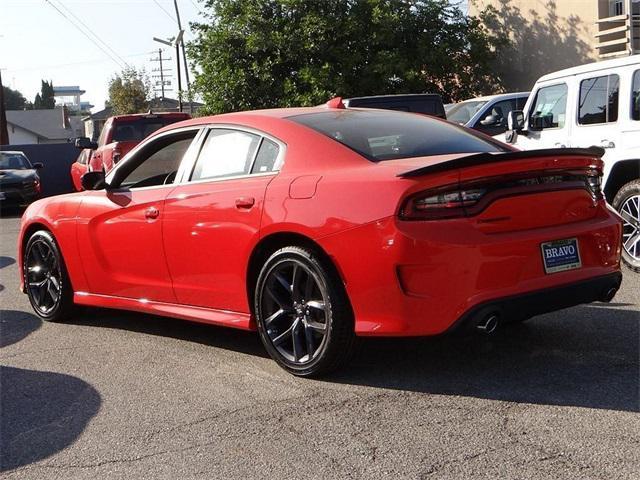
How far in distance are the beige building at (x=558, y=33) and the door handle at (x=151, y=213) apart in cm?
1432

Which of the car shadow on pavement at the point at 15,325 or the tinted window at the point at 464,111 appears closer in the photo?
the car shadow on pavement at the point at 15,325

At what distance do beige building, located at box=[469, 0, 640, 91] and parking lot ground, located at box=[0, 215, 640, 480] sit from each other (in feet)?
46.7

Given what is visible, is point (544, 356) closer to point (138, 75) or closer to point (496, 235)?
point (496, 235)

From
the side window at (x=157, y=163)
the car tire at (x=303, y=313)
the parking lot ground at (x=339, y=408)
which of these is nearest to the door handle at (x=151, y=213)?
the side window at (x=157, y=163)

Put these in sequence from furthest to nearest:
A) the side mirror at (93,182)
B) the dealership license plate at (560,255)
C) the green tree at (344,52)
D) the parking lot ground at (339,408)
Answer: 1. the green tree at (344,52)
2. the side mirror at (93,182)
3. the dealership license plate at (560,255)
4. the parking lot ground at (339,408)

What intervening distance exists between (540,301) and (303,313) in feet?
4.17

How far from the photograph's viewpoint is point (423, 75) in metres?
25.8

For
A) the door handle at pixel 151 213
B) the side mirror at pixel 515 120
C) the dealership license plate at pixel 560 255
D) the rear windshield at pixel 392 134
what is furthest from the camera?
the side mirror at pixel 515 120

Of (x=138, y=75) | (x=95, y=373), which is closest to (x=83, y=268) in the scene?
(x=95, y=373)

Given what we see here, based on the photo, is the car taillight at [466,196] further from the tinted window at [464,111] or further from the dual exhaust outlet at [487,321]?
the tinted window at [464,111]

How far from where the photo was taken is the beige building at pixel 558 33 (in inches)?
786

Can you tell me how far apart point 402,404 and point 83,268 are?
3092mm

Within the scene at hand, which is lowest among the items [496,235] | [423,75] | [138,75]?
[496,235]

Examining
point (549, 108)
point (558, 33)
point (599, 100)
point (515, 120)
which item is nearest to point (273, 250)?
point (599, 100)
